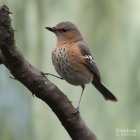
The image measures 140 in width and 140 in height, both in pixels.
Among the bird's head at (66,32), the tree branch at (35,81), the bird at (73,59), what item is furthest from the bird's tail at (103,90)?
the tree branch at (35,81)

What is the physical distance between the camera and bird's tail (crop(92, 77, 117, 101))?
120 inches

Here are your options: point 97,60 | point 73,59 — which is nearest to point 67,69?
point 73,59

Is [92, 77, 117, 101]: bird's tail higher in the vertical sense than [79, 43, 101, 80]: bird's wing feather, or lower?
lower

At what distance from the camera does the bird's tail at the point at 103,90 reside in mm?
3048

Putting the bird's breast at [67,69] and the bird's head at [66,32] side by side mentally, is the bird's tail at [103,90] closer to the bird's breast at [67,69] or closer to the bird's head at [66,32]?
the bird's breast at [67,69]

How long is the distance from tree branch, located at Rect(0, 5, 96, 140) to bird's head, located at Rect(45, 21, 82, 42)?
36.2 inches

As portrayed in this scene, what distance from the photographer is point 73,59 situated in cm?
322

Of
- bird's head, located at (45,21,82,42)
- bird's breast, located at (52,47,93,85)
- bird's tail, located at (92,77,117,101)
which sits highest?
bird's head, located at (45,21,82,42)

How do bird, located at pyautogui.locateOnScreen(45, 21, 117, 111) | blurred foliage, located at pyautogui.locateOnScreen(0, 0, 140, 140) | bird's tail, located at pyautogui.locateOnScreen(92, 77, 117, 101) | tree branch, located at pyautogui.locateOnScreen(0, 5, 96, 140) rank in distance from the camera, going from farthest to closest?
bird, located at pyautogui.locateOnScreen(45, 21, 117, 111)
bird's tail, located at pyautogui.locateOnScreen(92, 77, 117, 101)
blurred foliage, located at pyautogui.locateOnScreen(0, 0, 140, 140)
tree branch, located at pyautogui.locateOnScreen(0, 5, 96, 140)

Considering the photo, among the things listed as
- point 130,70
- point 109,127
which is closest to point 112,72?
point 130,70

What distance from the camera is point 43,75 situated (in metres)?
2.33

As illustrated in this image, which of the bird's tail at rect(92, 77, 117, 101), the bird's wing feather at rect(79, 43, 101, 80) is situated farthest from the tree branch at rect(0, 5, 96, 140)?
the bird's wing feather at rect(79, 43, 101, 80)

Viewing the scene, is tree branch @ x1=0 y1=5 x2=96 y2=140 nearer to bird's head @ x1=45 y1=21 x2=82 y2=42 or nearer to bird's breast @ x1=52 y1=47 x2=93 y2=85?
bird's breast @ x1=52 y1=47 x2=93 y2=85

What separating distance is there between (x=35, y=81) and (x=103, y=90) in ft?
3.31
